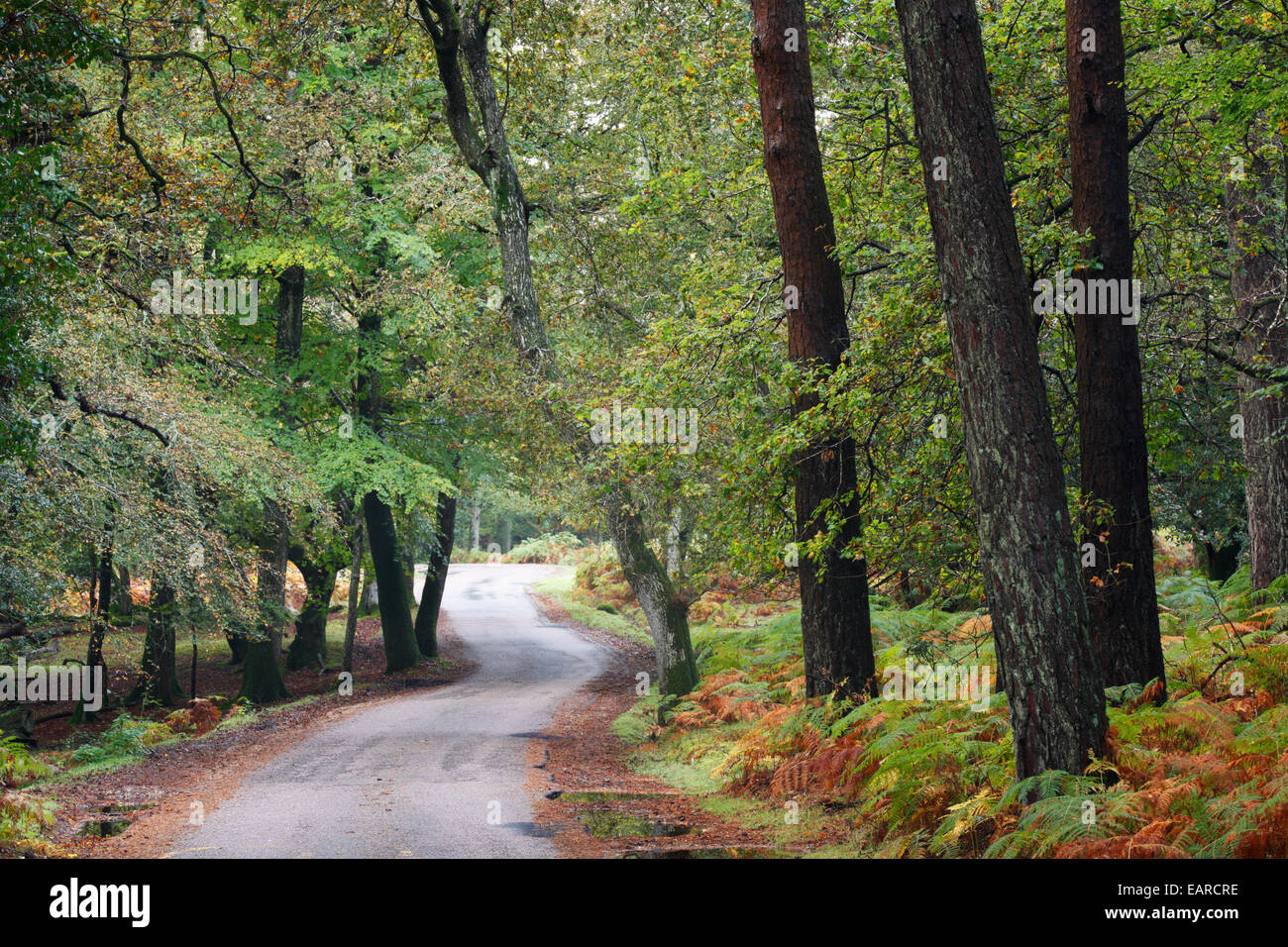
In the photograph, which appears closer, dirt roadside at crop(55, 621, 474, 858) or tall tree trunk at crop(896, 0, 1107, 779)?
tall tree trunk at crop(896, 0, 1107, 779)

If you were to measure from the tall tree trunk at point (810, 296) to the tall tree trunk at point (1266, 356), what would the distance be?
14.8 feet

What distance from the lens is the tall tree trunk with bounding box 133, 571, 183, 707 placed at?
17.6 metres

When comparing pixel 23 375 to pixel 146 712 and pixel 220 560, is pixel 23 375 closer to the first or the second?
pixel 220 560

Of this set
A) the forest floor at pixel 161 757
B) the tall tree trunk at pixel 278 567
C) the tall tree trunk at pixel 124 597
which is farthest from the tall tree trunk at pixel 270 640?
the tall tree trunk at pixel 124 597

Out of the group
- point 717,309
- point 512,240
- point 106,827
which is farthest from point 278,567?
point 717,309

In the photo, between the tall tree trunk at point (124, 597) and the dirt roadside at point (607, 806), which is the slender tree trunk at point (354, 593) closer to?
the tall tree trunk at point (124, 597)

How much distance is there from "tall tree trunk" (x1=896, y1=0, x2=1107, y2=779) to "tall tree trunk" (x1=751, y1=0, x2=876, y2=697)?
3178 millimetres

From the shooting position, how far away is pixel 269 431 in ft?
57.4

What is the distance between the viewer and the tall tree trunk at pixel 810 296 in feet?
32.7

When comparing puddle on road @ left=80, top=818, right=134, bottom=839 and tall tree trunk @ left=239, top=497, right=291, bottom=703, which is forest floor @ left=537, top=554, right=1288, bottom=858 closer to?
puddle on road @ left=80, top=818, right=134, bottom=839

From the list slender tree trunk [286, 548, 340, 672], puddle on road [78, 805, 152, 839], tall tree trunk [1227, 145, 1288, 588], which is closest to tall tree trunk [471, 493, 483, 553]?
slender tree trunk [286, 548, 340, 672]

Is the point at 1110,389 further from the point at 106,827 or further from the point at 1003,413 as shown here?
the point at 106,827

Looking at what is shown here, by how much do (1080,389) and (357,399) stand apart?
1616 cm
